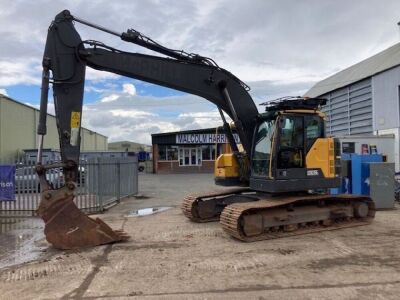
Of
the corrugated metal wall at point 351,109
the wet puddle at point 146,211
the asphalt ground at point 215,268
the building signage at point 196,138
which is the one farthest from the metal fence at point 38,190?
the building signage at point 196,138

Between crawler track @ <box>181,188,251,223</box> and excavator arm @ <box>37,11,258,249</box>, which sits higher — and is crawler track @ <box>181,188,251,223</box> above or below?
below

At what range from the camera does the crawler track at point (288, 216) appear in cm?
974

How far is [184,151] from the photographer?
46.3 meters

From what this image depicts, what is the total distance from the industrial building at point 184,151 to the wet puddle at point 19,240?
31.7 metres

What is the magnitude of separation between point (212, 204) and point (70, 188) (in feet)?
14.4

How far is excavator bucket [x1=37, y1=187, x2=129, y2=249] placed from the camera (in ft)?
29.4

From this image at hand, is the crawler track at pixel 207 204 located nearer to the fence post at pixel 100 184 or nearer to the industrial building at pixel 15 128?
the fence post at pixel 100 184

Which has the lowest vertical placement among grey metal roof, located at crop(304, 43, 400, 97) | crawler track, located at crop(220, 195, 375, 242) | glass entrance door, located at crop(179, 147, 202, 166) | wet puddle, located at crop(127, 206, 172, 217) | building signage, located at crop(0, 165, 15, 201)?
wet puddle, located at crop(127, 206, 172, 217)

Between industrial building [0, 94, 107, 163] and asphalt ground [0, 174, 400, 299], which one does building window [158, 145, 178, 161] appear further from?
asphalt ground [0, 174, 400, 299]

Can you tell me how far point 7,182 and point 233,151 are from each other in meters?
7.81

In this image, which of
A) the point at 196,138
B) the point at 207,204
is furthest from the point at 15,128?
the point at 207,204

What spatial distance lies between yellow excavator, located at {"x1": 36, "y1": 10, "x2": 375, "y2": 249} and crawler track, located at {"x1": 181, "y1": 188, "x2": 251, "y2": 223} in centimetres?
3

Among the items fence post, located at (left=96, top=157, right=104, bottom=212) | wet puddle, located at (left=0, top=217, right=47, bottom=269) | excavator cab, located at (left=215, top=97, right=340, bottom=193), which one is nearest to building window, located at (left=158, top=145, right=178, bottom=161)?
fence post, located at (left=96, top=157, right=104, bottom=212)

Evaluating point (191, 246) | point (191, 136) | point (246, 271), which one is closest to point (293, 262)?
point (246, 271)
